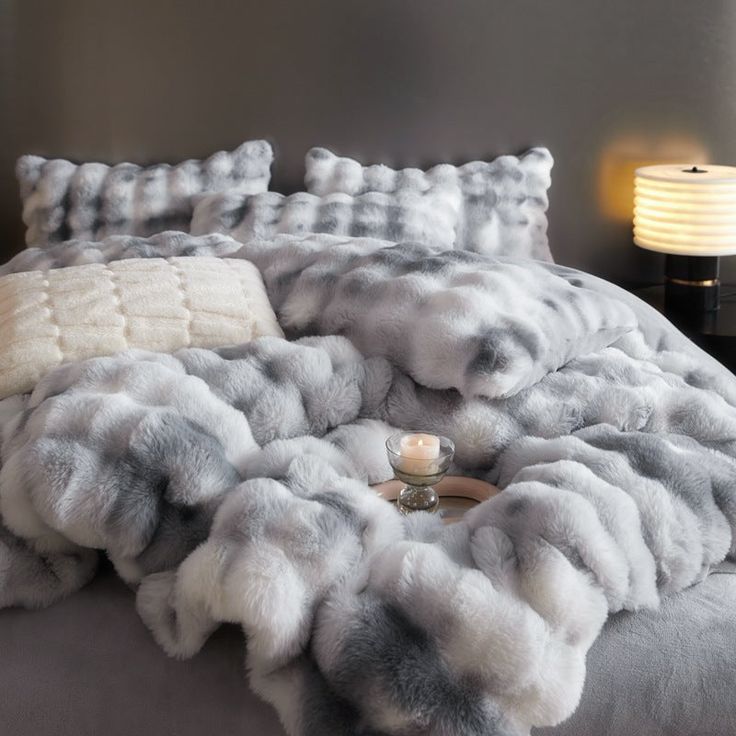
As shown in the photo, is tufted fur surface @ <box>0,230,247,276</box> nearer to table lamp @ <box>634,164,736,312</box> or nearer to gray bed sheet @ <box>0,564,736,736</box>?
gray bed sheet @ <box>0,564,736,736</box>

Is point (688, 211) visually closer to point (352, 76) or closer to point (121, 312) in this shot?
point (352, 76)

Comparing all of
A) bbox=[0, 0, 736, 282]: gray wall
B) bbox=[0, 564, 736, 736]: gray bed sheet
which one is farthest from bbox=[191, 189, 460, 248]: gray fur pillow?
bbox=[0, 564, 736, 736]: gray bed sheet

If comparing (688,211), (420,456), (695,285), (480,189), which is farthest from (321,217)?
(420,456)

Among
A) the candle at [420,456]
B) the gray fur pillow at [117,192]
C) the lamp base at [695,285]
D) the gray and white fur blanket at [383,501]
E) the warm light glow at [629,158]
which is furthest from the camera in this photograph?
the warm light glow at [629,158]

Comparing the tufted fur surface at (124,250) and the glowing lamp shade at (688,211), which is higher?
the tufted fur surface at (124,250)

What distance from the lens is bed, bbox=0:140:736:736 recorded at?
3.21ft

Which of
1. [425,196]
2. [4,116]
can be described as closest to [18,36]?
[4,116]

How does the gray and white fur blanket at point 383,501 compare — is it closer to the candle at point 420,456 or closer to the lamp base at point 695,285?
the candle at point 420,456

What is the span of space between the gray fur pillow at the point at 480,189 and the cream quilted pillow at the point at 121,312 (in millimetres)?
903

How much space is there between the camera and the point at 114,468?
1.14 metres

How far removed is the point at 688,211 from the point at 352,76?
1.00m

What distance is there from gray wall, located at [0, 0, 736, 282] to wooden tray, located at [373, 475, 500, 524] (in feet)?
5.11

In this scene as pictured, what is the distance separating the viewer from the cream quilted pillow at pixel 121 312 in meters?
1.50

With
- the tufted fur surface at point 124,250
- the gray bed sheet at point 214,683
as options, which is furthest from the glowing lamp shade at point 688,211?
the gray bed sheet at point 214,683
